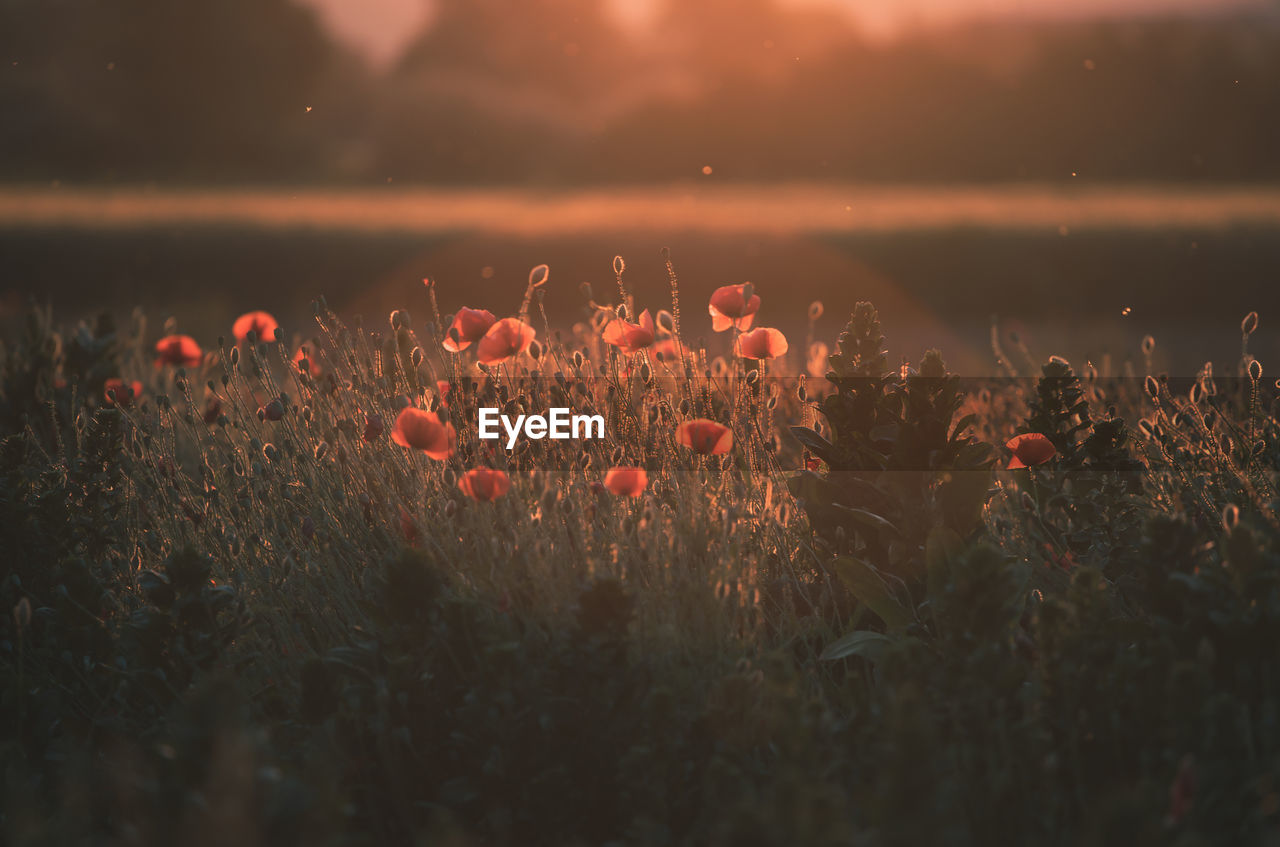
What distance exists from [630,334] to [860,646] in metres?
0.96

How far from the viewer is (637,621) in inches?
84.0

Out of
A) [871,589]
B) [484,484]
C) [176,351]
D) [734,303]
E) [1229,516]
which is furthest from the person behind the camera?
[176,351]

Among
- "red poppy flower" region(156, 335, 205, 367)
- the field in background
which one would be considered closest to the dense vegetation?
"red poppy flower" region(156, 335, 205, 367)

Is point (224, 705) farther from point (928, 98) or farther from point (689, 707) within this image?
point (928, 98)

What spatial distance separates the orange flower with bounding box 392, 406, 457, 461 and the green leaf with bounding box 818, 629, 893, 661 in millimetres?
986

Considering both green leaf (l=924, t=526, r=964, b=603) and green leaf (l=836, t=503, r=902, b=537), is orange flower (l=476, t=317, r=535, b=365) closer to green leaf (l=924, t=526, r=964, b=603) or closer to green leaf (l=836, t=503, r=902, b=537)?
green leaf (l=836, t=503, r=902, b=537)

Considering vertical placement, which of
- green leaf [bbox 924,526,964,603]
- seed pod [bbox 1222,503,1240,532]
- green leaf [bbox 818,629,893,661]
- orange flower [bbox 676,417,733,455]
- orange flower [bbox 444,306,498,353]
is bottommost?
green leaf [bbox 818,629,893,661]

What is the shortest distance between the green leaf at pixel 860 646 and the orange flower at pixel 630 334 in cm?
90

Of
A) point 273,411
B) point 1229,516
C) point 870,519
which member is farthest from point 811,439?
point 273,411

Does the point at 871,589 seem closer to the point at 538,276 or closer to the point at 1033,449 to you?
the point at 1033,449

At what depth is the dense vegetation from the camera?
147 cm

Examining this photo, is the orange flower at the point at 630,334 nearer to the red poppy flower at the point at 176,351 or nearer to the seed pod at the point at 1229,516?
the seed pod at the point at 1229,516

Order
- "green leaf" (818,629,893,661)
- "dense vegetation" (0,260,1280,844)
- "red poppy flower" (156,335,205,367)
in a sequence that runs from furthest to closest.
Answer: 1. "red poppy flower" (156,335,205,367)
2. "green leaf" (818,629,893,661)
3. "dense vegetation" (0,260,1280,844)

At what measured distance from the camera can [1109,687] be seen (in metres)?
1.67
